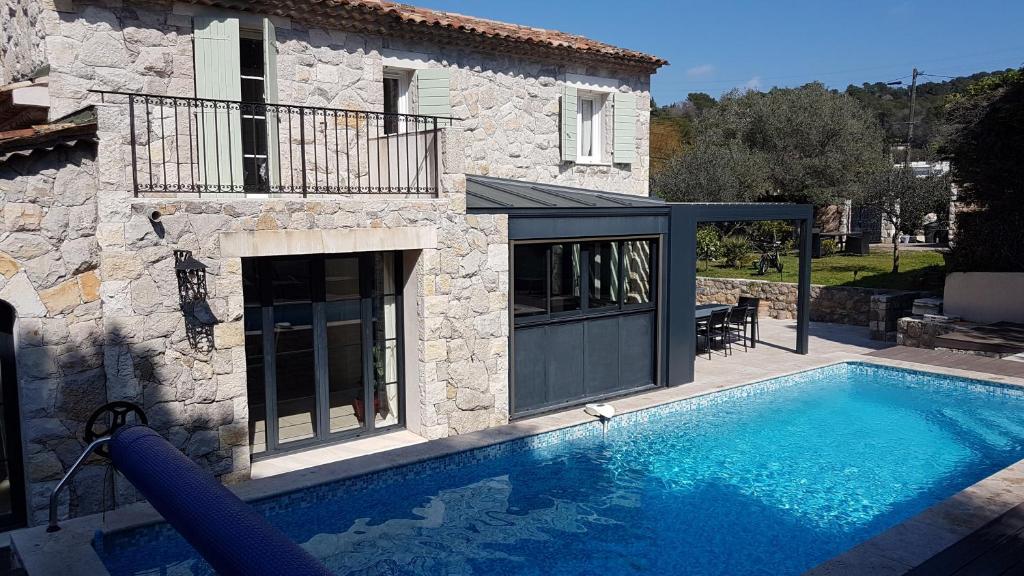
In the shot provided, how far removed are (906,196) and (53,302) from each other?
25753mm

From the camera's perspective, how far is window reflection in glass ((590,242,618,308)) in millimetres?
11992

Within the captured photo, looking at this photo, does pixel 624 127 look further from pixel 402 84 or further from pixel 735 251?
pixel 735 251

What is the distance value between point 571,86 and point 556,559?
970 centimetres

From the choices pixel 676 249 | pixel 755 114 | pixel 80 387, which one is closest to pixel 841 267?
pixel 755 114

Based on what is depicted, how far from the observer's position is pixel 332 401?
10.1 metres

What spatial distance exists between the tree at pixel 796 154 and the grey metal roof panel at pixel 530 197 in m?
18.2

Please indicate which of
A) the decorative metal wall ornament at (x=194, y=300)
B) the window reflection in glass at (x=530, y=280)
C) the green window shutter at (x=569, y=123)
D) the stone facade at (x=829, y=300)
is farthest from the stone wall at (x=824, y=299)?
the decorative metal wall ornament at (x=194, y=300)

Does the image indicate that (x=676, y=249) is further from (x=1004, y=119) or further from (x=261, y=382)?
(x=1004, y=119)

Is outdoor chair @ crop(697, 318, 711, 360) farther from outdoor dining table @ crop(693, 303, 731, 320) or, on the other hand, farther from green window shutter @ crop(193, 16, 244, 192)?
green window shutter @ crop(193, 16, 244, 192)

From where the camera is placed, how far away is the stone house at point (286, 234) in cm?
742

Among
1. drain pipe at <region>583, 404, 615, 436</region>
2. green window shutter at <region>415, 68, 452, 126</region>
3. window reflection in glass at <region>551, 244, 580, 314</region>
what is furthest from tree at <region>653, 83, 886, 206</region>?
drain pipe at <region>583, 404, 615, 436</region>

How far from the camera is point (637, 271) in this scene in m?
12.8

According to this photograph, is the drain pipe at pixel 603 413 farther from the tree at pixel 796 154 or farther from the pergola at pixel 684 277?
the tree at pixel 796 154

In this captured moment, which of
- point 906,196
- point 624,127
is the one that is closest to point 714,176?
point 906,196
